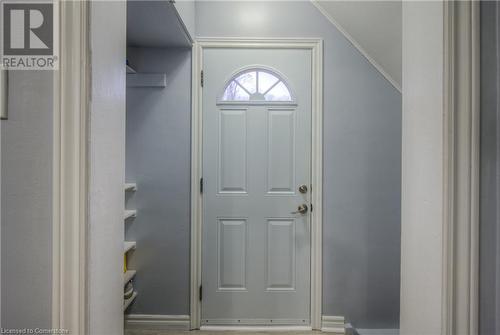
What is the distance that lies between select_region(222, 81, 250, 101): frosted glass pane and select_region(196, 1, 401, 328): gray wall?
376mm

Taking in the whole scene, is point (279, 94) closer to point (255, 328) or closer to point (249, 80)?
point (249, 80)

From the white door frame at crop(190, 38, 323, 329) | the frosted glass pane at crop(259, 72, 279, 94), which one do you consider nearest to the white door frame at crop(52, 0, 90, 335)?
the white door frame at crop(190, 38, 323, 329)

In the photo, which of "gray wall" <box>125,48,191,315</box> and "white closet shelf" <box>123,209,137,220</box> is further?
"gray wall" <box>125,48,191,315</box>

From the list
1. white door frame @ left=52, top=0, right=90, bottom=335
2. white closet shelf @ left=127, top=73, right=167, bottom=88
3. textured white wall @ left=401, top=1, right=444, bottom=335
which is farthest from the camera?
white closet shelf @ left=127, top=73, right=167, bottom=88

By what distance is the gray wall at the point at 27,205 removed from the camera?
2.04 feet

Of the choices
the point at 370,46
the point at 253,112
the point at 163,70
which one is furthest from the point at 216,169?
the point at 370,46

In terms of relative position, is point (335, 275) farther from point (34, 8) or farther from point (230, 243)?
point (34, 8)

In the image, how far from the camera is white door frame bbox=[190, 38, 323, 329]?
2.18 meters

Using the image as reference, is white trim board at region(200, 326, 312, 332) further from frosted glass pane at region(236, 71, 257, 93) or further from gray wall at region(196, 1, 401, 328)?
frosted glass pane at region(236, 71, 257, 93)

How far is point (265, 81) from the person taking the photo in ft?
7.27

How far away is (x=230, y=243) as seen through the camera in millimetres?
2225

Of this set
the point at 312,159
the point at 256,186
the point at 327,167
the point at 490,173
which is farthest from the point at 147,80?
the point at 490,173

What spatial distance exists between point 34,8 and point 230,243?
185 centimetres

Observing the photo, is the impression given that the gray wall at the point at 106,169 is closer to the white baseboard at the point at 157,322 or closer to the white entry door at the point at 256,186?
the white entry door at the point at 256,186
